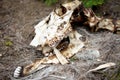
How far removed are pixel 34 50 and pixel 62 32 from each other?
52 centimetres

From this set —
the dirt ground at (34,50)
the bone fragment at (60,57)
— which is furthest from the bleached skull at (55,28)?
the dirt ground at (34,50)

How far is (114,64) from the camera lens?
12.0ft

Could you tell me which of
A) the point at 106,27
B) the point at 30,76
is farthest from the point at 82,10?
the point at 30,76

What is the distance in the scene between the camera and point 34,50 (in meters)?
4.20

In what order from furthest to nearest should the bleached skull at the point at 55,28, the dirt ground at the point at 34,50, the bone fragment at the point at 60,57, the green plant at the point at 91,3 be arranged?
the green plant at the point at 91,3
the bleached skull at the point at 55,28
the bone fragment at the point at 60,57
the dirt ground at the point at 34,50

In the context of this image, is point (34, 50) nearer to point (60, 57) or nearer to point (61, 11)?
point (60, 57)

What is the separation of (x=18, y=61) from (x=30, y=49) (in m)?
0.31

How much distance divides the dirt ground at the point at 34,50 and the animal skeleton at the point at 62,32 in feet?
0.37

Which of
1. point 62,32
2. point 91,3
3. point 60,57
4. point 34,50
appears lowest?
point 60,57

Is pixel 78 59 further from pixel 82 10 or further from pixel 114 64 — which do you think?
pixel 82 10

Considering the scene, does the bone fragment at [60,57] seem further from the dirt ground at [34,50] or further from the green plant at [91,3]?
the green plant at [91,3]

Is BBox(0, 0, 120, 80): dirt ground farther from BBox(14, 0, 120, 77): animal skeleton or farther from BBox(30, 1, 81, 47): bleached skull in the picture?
BBox(30, 1, 81, 47): bleached skull

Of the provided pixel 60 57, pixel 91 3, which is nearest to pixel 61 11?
pixel 91 3

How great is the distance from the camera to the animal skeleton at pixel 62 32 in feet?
12.8
